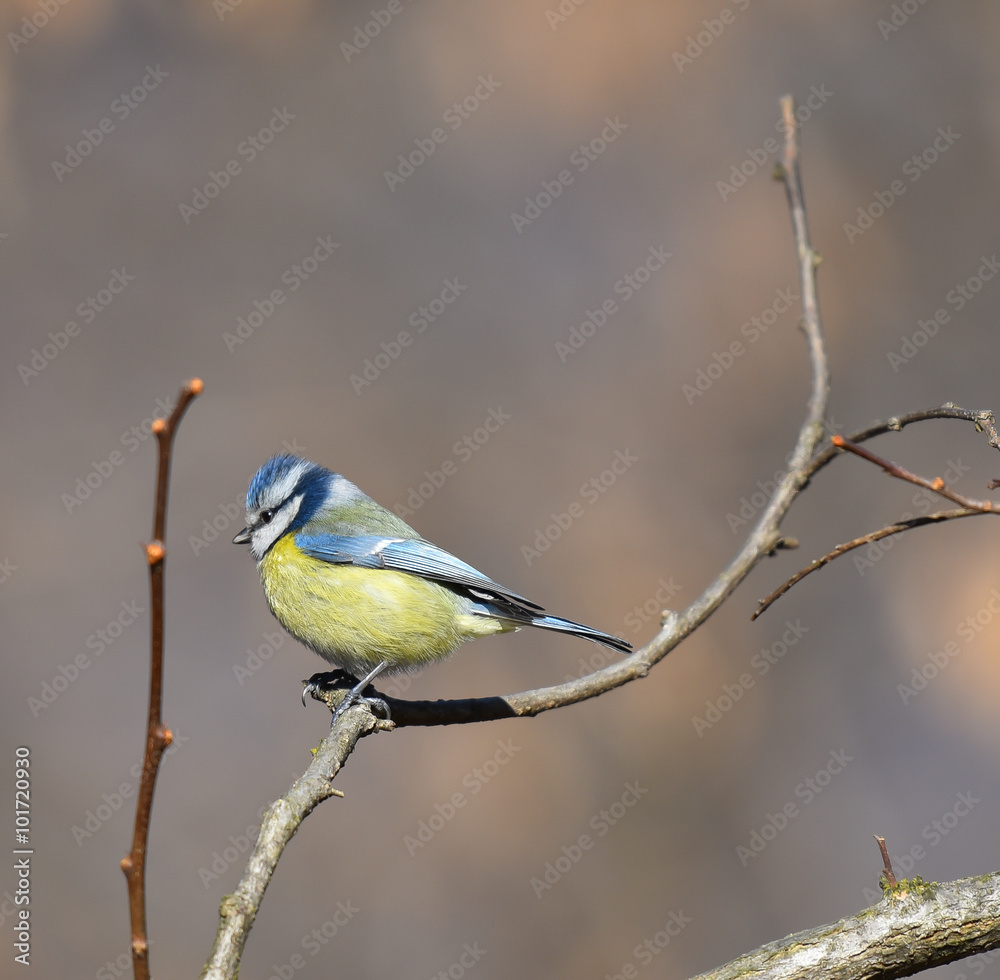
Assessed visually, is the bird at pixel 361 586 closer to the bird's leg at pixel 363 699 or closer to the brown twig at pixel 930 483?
the bird's leg at pixel 363 699

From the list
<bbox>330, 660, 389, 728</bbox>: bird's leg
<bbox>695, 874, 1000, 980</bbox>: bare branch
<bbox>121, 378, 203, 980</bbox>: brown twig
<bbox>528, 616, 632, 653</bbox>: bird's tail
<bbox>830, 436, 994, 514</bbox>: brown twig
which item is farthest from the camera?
<bbox>528, 616, 632, 653</bbox>: bird's tail

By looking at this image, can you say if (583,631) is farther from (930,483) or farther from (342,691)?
(930,483)

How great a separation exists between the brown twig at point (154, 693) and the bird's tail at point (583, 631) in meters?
1.78

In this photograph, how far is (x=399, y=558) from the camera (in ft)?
9.48

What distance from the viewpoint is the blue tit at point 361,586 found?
273cm

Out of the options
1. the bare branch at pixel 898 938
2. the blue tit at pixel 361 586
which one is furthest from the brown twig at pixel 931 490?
the blue tit at pixel 361 586

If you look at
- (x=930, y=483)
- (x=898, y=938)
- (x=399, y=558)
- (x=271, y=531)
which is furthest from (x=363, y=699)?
(x=930, y=483)

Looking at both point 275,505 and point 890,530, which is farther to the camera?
point 275,505

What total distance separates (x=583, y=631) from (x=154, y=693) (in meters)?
1.89

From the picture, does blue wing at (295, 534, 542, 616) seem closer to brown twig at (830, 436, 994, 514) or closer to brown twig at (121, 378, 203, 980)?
brown twig at (830, 436, 994, 514)

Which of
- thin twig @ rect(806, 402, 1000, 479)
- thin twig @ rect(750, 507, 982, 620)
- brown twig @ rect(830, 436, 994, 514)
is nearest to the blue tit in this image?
thin twig @ rect(806, 402, 1000, 479)

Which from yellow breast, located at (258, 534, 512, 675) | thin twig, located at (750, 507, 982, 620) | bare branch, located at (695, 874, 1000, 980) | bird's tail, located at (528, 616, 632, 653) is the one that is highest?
yellow breast, located at (258, 534, 512, 675)

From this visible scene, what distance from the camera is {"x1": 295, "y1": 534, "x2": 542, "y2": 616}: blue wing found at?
2826 mm

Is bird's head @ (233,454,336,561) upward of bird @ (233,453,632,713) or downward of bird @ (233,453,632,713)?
upward
